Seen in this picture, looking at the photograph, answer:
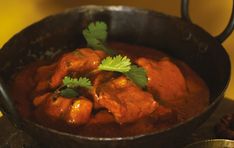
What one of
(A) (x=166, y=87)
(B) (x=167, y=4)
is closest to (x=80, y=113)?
(A) (x=166, y=87)

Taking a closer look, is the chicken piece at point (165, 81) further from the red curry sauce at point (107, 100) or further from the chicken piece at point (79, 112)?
the chicken piece at point (79, 112)

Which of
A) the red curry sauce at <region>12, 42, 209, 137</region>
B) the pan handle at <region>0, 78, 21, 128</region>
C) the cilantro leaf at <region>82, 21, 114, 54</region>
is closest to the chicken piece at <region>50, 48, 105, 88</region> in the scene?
the red curry sauce at <region>12, 42, 209, 137</region>

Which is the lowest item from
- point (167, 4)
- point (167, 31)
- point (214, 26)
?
point (214, 26)

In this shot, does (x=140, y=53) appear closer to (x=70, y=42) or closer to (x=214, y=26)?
(x=70, y=42)

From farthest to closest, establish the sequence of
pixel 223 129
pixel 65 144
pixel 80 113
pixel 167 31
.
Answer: pixel 167 31 → pixel 223 129 → pixel 80 113 → pixel 65 144

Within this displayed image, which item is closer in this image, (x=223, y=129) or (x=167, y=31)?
(x=223, y=129)

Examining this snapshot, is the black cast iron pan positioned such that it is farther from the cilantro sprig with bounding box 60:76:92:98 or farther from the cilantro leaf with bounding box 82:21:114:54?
the cilantro sprig with bounding box 60:76:92:98

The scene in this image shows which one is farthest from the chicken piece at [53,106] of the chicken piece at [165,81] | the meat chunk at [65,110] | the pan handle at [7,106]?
the chicken piece at [165,81]
